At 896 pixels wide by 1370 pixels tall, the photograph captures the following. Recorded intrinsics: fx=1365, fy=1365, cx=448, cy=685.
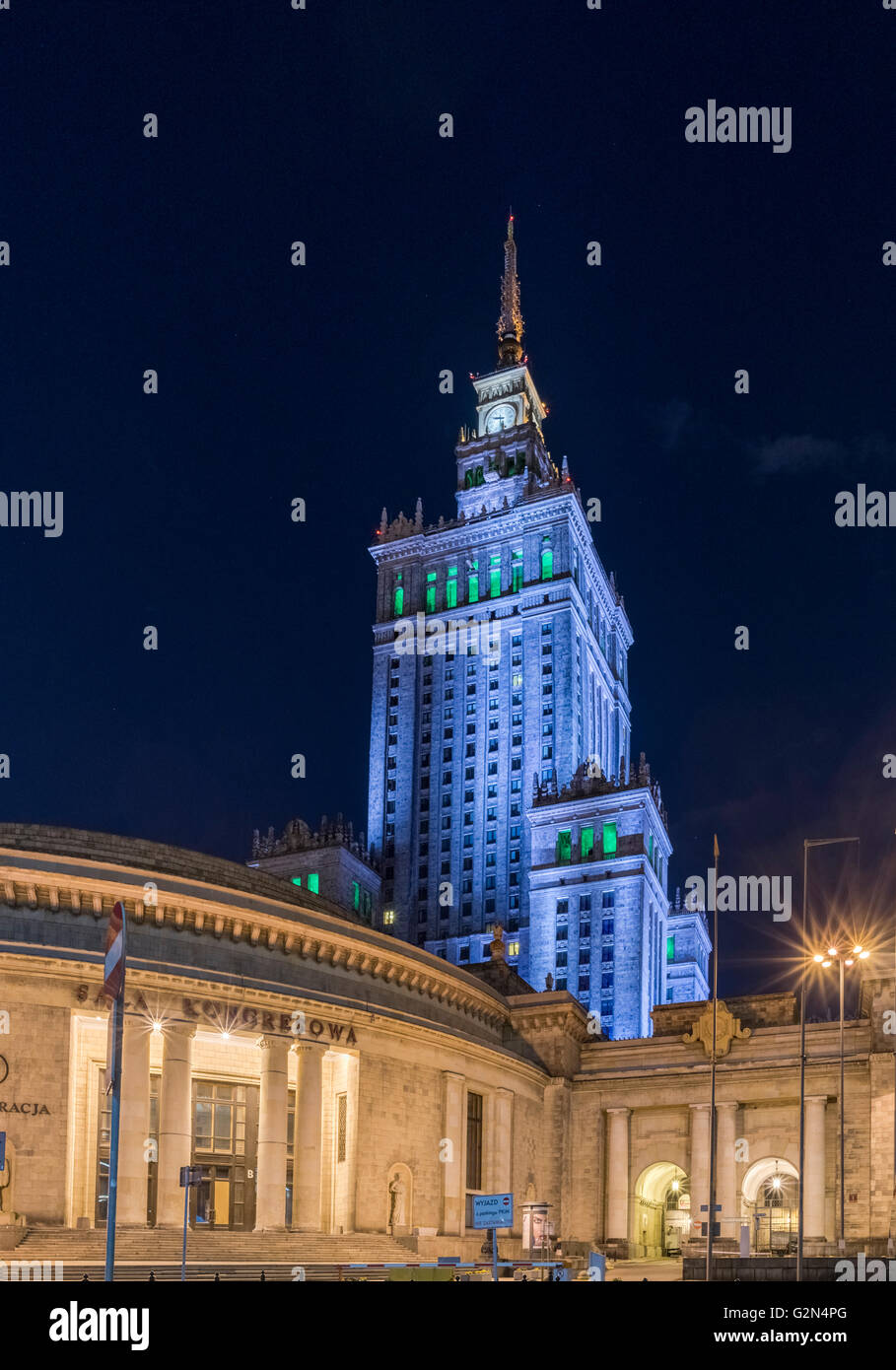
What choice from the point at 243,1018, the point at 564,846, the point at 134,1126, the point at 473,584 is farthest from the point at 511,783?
the point at 134,1126

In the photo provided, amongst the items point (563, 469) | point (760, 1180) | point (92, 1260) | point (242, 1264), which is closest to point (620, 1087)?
point (760, 1180)

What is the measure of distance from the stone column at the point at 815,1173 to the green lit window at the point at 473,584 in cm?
8212

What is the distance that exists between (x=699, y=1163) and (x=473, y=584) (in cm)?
8237

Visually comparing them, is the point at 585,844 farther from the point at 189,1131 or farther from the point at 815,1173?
the point at 189,1131

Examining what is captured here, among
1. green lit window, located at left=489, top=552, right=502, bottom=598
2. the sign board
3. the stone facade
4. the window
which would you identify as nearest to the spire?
green lit window, located at left=489, top=552, right=502, bottom=598

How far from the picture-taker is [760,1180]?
6475cm

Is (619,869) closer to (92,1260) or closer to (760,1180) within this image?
(760,1180)

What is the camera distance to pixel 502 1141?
6097 cm

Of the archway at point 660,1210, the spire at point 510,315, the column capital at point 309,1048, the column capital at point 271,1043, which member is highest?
the spire at point 510,315

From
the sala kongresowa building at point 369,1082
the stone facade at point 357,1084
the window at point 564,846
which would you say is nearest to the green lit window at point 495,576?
the window at point 564,846

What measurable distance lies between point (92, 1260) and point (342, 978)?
17115 millimetres

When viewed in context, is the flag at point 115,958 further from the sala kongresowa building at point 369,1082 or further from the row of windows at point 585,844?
the row of windows at point 585,844

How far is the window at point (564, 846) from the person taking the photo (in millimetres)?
117500

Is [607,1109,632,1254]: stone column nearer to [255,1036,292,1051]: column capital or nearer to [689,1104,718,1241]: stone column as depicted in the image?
[689,1104,718,1241]: stone column
